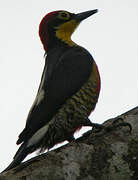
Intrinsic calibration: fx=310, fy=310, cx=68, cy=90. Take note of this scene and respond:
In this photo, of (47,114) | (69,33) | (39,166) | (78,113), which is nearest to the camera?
(39,166)

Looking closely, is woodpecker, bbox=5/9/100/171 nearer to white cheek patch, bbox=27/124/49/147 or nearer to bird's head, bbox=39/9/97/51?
white cheek patch, bbox=27/124/49/147

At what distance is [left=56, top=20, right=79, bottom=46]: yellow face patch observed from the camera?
530 centimetres

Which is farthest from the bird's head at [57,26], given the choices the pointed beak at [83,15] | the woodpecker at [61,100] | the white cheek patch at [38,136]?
the white cheek patch at [38,136]

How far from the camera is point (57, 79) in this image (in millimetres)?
4219

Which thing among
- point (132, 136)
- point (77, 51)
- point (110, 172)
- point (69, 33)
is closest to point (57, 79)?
point (77, 51)

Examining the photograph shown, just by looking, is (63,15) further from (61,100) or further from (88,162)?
(88,162)

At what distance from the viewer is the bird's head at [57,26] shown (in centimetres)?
537

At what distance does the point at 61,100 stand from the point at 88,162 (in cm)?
180

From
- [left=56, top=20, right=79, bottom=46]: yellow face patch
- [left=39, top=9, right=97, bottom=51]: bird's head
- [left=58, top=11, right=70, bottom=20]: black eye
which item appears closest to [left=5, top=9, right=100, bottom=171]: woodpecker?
[left=56, top=20, right=79, bottom=46]: yellow face patch

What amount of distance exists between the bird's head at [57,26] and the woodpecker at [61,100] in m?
0.38

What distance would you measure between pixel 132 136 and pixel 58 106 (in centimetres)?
152

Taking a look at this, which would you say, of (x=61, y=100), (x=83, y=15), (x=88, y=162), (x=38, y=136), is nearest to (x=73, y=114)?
(x=61, y=100)

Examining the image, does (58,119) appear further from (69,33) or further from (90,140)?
(69,33)

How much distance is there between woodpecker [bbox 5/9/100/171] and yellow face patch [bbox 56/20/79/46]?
275 mm
